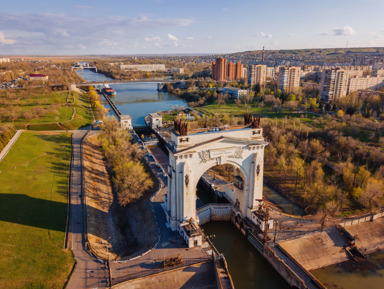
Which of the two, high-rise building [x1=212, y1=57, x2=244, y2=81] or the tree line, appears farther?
high-rise building [x1=212, y1=57, x2=244, y2=81]

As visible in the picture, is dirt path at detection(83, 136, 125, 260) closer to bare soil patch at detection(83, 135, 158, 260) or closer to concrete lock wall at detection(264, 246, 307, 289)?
bare soil patch at detection(83, 135, 158, 260)

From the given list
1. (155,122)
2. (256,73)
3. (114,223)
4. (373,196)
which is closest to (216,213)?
(114,223)

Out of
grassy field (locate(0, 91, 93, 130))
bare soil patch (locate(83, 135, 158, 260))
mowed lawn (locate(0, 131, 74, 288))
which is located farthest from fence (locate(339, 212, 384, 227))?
grassy field (locate(0, 91, 93, 130))

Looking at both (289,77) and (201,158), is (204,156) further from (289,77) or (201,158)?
(289,77)

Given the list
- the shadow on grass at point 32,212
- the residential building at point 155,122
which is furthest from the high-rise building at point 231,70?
the shadow on grass at point 32,212

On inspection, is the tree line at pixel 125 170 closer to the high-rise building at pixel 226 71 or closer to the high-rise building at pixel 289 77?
the high-rise building at pixel 289 77

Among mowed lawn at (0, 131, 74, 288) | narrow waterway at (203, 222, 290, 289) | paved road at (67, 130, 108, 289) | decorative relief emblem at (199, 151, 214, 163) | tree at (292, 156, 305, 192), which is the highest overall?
decorative relief emblem at (199, 151, 214, 163)

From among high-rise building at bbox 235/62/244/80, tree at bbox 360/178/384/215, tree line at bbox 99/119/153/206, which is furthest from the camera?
high-rise building at bbox 235/62/244/80
